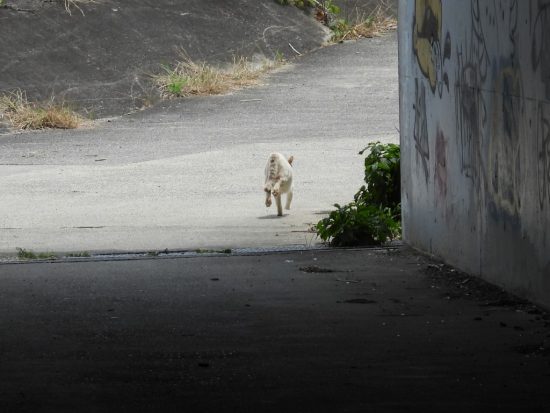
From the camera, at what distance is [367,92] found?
26.7 m

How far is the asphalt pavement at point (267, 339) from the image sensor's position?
5902mm

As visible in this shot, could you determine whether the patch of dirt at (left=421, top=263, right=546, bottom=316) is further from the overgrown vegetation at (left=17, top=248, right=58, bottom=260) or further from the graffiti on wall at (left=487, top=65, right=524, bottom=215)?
the overgrown vegetation at (left=17, top=248, right=58, bottom=260)

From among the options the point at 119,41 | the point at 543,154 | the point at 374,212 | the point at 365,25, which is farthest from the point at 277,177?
the point at 365,25

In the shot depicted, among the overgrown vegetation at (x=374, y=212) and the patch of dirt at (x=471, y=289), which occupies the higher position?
the overgrown vegetation at (x=374, y=212)

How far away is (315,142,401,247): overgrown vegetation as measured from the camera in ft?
38.2

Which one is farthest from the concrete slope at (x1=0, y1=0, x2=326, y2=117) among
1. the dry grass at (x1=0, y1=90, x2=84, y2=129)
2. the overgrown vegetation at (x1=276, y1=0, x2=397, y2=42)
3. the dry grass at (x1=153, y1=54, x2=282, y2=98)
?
the dry grass at (x1=0, y1=90, x2=84, y2=129)

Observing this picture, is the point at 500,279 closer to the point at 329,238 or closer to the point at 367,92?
the point at 329,238

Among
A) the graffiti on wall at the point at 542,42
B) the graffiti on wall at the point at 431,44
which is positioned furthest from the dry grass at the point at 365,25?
the graffiti on wall at the point at 542,42

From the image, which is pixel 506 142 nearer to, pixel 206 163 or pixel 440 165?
pixel 440 165

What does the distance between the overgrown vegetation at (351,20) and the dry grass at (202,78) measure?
370 centimetres

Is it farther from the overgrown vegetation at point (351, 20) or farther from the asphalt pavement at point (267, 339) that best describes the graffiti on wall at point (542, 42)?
the overgrown vegetation at point (351, 20)

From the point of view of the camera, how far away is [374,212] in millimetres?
11875

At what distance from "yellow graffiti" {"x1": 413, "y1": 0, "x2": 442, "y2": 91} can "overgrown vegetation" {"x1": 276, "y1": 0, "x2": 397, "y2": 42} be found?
20.3 m

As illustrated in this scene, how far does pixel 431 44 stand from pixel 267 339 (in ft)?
12.4
